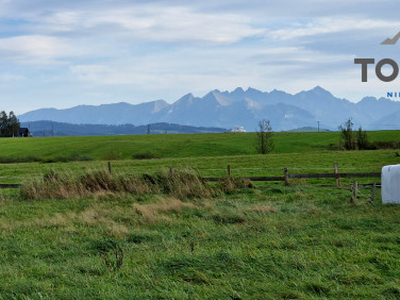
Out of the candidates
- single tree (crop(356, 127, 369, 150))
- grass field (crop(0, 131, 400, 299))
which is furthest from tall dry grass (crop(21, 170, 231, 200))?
single tree (crop(356, 127, 369, 150))

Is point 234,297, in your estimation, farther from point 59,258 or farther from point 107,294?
point 59,258

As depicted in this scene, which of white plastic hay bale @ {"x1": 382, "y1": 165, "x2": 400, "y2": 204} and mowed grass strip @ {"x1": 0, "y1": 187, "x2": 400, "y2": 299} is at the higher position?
white plastic hay bale @ {"x1": 382, "y1": 165, "x2": 400, "y2": 204}


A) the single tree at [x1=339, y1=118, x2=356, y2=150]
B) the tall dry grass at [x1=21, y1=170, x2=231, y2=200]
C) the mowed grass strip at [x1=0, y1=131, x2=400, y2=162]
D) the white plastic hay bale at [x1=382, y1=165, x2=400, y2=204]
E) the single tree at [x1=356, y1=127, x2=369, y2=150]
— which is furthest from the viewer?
the mowed grass strip at [x1=0, y1=131, x2=400, y2=162]

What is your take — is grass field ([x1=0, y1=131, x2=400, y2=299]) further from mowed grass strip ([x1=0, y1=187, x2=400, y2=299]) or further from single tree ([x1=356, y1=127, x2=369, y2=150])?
single tree ([x1=356, y1=127, x2=369, y2=150])

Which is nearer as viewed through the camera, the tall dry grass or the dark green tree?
the tall dry grass

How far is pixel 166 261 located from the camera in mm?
9781

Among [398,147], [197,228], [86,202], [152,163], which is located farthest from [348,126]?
[197,228]

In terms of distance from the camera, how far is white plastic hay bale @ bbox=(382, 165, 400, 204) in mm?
18734

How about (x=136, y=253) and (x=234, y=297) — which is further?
(x=136, y=253)

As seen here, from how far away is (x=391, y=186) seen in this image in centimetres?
1891

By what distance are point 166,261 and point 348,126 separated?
2393 inches

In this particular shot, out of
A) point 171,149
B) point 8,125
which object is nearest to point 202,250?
point 171,149

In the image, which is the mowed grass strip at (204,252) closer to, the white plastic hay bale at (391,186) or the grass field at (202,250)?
the grass field at (202,250)

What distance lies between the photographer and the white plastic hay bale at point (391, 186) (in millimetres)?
18734
